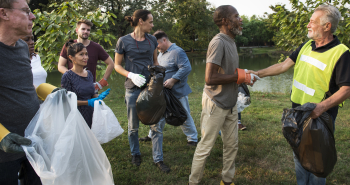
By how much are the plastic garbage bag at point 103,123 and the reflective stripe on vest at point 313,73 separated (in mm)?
1827

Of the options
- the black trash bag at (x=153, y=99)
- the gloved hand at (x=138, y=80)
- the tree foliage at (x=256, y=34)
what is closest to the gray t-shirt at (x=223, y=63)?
the black trash bag at (x=153, y=99)

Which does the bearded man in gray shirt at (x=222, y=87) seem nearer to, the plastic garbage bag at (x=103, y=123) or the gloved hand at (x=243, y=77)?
the gloved hand at (x=243, y=77)

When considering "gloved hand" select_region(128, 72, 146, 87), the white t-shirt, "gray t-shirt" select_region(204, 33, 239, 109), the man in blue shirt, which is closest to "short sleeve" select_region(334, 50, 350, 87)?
"gray t-shirt" select_region(204, 33, 239, 109)

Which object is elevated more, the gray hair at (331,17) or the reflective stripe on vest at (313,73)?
the gray hair at (331,17)

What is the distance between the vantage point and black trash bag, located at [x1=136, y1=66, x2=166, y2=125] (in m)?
2.70

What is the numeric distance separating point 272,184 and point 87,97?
241cm

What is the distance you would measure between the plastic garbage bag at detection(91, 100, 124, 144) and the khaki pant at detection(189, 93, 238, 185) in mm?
933

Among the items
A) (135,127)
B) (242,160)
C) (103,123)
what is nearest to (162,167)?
(135,127)

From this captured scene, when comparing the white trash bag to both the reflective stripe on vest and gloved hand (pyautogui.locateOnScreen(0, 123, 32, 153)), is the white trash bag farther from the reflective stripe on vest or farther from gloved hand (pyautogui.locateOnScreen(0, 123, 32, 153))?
gloved hand (pyautogui.locateOnScreen(0, 123, 32, 153))

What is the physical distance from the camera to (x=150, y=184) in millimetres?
2859

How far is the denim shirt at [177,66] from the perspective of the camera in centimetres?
384

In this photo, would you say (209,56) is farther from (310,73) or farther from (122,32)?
(122,32)

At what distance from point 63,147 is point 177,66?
255cm

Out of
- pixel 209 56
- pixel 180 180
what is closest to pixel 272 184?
pixel 180 180
